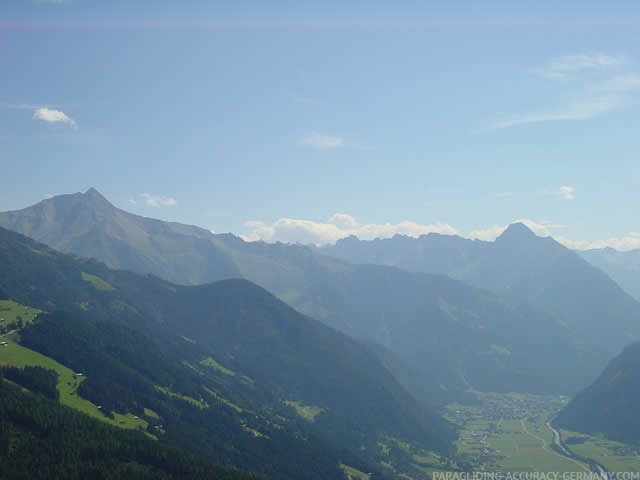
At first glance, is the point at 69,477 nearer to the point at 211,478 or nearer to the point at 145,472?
the point at 145,472

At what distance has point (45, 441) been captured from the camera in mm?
190000

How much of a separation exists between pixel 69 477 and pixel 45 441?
2112 cm

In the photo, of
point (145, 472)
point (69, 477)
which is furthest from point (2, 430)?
point (145, 472)

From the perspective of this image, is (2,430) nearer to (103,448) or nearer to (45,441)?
(45,441)

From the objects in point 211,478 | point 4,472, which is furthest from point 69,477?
point 211,478

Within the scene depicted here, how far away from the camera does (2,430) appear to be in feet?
605

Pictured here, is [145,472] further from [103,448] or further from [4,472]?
[4,472]

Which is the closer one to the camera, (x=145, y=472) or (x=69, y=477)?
(x=69, y=477)

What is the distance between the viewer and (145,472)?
190500 millimetres

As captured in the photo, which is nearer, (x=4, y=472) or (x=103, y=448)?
(x=4, y=472)

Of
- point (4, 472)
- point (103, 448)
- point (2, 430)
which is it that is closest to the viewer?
point (4, 472)

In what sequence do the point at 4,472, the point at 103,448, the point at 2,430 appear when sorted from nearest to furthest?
the point at 4,472 < the point at 2,430 < the point at 103,448

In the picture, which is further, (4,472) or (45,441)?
(45,441)

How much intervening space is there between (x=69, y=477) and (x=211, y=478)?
45.5 m
